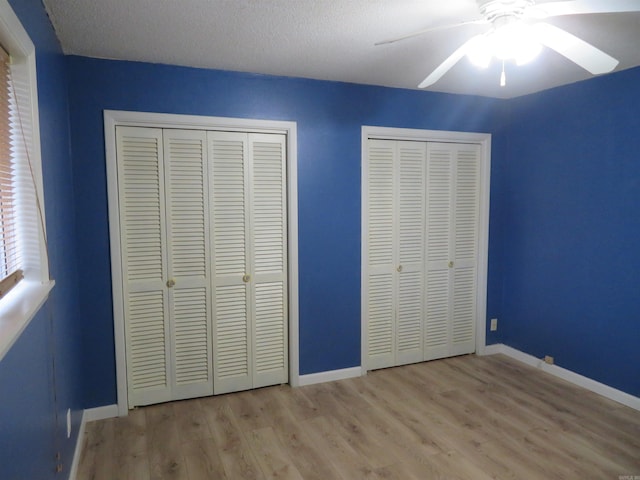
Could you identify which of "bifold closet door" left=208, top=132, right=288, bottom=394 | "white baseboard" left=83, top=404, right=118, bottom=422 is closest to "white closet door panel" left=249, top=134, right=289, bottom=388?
"bifold closet door" left=208, top=132, right=288, bottom=394

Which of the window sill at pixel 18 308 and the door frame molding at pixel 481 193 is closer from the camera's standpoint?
the window sill at pixel 18 308

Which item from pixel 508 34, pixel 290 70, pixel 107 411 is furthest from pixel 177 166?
pixel 508 34

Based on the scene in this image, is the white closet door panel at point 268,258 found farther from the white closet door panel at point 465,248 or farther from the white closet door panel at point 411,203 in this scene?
the white closet door panel at point 465,248

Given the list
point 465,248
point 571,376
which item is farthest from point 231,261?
point 571,376

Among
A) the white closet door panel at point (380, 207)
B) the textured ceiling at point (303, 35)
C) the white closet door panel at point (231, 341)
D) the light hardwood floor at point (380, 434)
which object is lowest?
the light hardwood floor at point (380, 434)

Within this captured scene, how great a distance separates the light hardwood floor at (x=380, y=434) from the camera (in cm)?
227

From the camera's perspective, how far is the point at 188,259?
9.73 ft

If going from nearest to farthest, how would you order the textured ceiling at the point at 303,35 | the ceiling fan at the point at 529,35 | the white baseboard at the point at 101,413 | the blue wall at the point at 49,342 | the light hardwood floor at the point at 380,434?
the blue wall at the point at 49,342
the ceiling fan at the point at 529,35
the textured ceiling at the point at 303,35
the light hardwood floor at the point at 380,434
the white baseboard at the point at 101,413

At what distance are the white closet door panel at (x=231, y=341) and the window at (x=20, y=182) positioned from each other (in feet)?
4.84

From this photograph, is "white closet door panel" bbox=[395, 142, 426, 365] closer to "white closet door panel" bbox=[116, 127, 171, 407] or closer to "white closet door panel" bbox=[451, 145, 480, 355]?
"white closet door panel" bbox=[451, 145, 480, 355]

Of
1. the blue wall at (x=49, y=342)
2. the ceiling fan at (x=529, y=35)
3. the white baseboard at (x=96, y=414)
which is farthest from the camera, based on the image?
the white baseboard at (x=96, y=414)

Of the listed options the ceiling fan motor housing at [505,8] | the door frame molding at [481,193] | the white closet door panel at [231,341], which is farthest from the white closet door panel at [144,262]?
the ceiling fan motor housing at [505,8]

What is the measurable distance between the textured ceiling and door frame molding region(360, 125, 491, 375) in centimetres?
48

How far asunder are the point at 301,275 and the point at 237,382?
0.94m
